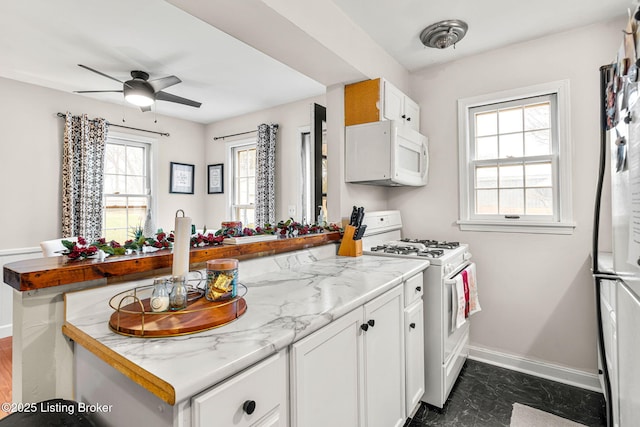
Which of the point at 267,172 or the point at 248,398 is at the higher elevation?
the point at 267,172

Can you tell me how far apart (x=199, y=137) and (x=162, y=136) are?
60cm

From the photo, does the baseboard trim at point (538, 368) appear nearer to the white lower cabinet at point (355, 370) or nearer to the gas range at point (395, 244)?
the gas range at point (395, 244)

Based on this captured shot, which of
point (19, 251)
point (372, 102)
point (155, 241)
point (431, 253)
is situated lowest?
point (19, 251)

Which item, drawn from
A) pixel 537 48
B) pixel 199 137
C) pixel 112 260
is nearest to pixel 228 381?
pixel 112 260

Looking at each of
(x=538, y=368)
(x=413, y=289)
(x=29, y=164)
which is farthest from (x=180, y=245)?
(x=29, y=164)

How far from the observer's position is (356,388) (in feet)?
4.07

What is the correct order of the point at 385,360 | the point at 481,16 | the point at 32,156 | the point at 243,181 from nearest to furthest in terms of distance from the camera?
the point at 385,360
the point at 481,16
the point at 32,156
the point at 243,181

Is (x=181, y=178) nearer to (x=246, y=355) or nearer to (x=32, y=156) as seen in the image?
(x=32, y=156)

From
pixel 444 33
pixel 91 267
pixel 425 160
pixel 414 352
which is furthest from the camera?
pixel 425 160

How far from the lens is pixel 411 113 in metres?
2.66

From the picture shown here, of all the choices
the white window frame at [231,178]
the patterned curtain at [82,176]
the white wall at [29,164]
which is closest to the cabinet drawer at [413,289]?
the white window frame at [231,178]

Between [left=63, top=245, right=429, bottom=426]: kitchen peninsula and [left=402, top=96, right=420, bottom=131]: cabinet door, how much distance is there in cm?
156

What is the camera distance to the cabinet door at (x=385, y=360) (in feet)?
4.36

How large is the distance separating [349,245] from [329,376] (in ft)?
3.66
